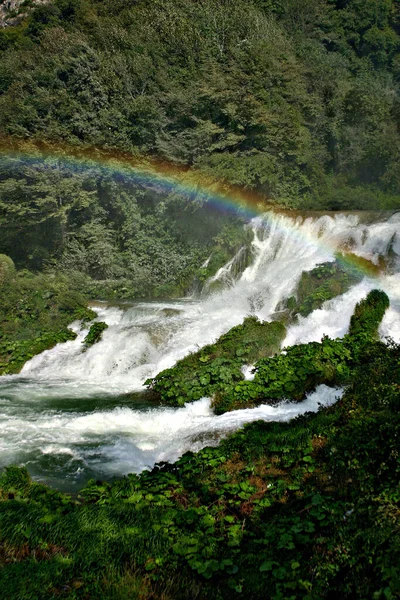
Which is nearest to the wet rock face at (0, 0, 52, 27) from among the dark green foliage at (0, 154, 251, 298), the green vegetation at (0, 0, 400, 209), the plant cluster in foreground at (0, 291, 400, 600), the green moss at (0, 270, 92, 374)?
the green vegetation at (0, 0, 400, 209)

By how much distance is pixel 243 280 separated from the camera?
795 inches

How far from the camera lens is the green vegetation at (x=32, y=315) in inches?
601

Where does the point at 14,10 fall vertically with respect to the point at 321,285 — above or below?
above

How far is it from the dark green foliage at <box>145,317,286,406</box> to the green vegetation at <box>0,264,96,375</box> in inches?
227

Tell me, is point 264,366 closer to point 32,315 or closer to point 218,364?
point 218,364

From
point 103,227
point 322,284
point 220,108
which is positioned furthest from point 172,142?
point 322,284

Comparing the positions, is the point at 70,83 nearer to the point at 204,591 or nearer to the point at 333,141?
the point at 333,141

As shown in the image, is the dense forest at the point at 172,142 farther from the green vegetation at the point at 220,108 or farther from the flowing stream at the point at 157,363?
the flowing stream at the point at 157,363

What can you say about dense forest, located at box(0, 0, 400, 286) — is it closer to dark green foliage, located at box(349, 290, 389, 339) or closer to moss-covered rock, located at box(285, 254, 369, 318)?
moss-covered rock, located at box(285, 254, 369, 318)

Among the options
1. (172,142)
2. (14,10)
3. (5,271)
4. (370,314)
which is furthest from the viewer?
(14,10)

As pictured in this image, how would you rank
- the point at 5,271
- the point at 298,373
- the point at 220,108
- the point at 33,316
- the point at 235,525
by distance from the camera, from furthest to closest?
the point at 220,108 → the point at 5,271 → the point at 33,316 → the point at 298,373 → the point at 235,525

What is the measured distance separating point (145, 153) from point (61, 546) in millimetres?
24267

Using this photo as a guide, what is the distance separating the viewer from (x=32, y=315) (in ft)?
57.0

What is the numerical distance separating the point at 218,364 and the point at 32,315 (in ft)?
31.0
